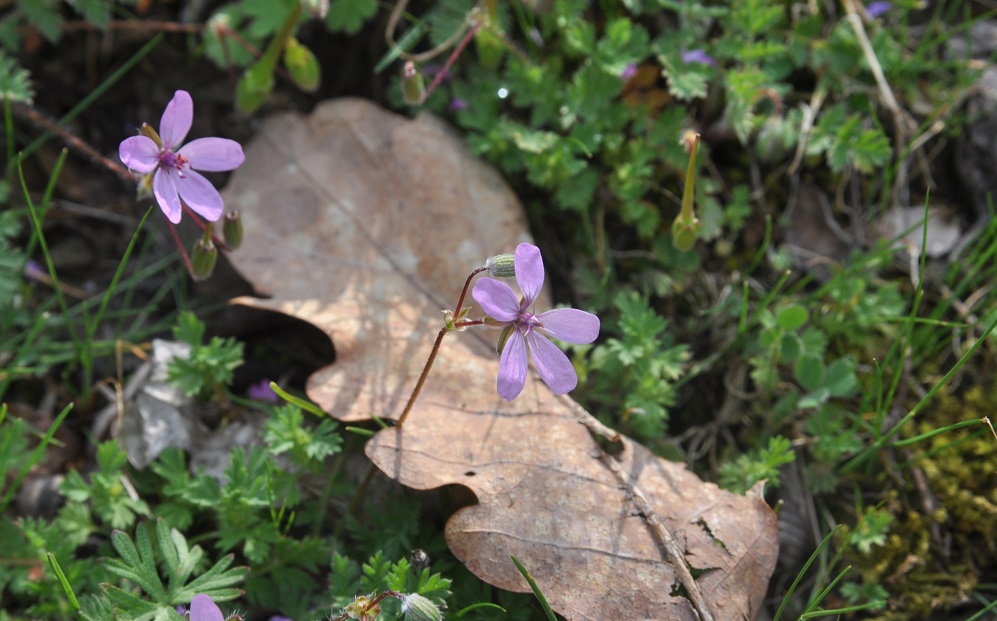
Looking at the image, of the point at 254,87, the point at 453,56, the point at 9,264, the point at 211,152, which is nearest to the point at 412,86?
the point at 453,56

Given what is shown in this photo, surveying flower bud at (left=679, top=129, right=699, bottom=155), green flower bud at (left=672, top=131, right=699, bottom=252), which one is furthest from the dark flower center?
flower bud at (left=679, top=129, right=699, bottom=155)

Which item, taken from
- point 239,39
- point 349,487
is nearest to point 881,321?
point 349,487

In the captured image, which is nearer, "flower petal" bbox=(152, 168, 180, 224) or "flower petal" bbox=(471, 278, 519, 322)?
"flower petal" bbox=(471, 278, 519, 322)

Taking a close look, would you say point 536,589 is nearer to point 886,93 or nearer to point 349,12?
point 349,12

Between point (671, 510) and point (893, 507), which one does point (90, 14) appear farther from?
point (893, 507)

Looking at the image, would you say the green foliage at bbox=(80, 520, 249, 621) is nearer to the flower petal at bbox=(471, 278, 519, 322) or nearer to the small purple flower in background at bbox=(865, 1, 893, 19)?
the flower petal at bbox=(471, 278, 519, 322)

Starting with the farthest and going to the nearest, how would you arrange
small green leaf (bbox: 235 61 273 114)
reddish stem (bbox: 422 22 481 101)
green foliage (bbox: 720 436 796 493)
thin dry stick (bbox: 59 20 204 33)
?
thin dry stick (bbox: 59 20 204 33), small green leaf (bbox: 235 61 273 114), reddish stem (bbox: 422 22 481 101), green foliage (bbox: 720 436 796 493)

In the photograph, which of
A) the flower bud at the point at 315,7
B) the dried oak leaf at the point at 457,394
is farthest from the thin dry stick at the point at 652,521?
the flower bud at the point at 315,7
